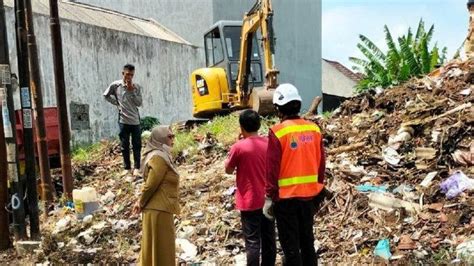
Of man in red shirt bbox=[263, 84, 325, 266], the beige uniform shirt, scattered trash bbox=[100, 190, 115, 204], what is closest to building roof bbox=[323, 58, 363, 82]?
the beige uniform shirt

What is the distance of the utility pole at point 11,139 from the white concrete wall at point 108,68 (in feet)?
26.0

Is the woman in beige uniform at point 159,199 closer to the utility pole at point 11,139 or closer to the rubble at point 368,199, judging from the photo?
the rubble at point 368,199

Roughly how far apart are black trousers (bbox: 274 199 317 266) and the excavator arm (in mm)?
7872

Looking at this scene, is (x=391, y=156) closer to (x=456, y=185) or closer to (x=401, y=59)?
(x=456, y=185)

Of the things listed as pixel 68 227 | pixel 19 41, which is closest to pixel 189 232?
pixel 68 227

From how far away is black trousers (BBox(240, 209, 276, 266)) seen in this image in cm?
502

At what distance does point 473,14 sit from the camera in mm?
9789

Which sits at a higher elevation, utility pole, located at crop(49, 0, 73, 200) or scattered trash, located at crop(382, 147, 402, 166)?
utility pole, located at crop(49, 0, 73, 200)

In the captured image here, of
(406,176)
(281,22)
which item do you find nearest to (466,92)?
(406,176)

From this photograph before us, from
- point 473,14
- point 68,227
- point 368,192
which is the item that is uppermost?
point 473,14

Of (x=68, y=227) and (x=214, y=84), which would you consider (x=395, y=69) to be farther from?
(x=68, y=227)

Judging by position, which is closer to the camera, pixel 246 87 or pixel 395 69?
pixel 246 87

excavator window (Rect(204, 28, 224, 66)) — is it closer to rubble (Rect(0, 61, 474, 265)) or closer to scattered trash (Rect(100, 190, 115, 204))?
rubble (Rect(0, 61, 474, 265))

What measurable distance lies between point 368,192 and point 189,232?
2.10 metres
